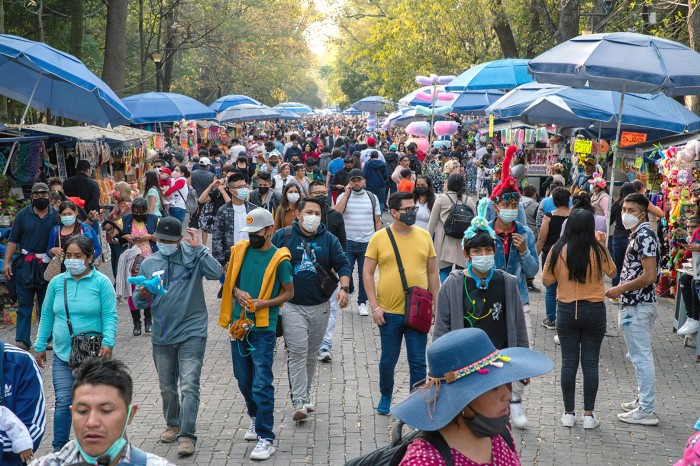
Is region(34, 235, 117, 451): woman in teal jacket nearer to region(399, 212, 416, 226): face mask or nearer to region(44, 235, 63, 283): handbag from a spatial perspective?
region(399, 212, 416, 226): face mask

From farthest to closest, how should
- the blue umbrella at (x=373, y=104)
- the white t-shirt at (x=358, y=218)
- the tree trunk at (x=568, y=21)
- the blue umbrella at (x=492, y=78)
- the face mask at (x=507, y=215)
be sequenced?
the blue umbrella at (x=373, y=104), the tree trunk at (x=568, y=21), the blue umbrella at (x=492, y=78), the white t-shirt at (x=358, y=218), the face mask at (x=507, y=215)

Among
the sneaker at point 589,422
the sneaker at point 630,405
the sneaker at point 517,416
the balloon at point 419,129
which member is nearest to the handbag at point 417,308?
the sneaker at point 517,416

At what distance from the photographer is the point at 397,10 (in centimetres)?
3934

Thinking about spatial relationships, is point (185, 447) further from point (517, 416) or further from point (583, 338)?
point (583, 338)

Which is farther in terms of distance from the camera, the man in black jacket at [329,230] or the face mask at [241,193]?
the face mask at [241,193]

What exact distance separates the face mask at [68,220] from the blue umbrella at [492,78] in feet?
39.4

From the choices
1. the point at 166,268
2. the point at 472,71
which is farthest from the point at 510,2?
the point at 166,268

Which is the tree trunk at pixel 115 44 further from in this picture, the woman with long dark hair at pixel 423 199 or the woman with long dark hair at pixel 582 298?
the woman with long dark hair at pixel 582 298

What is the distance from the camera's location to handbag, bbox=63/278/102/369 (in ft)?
21.1

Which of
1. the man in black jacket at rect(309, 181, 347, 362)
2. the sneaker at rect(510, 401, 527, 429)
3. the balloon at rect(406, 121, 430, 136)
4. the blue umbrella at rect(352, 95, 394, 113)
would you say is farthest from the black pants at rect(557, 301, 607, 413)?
the blue umbrella at rect(352, 95, 394, 113)

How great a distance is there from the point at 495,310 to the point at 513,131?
14879mm

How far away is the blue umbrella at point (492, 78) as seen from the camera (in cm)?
2025

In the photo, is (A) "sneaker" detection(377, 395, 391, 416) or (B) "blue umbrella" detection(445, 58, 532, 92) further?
(B) "blue umbrella" detection(445, 58, 532, 92)

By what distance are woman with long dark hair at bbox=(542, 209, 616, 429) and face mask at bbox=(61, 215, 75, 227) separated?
17.7ft
